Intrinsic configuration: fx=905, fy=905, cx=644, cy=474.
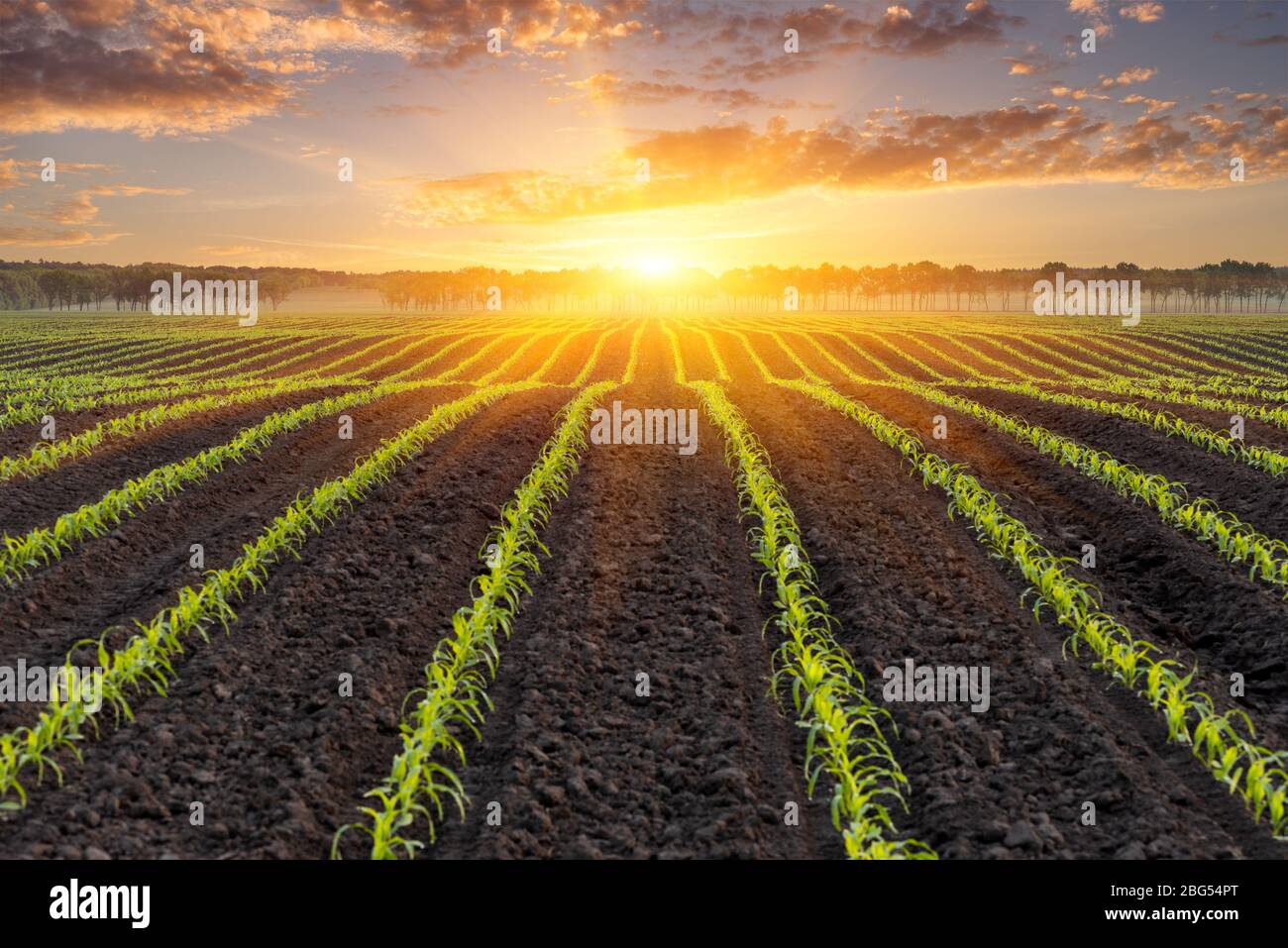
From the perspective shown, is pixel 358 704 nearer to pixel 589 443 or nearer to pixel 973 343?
pixel 589 443

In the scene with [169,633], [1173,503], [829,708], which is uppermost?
[1173,503]

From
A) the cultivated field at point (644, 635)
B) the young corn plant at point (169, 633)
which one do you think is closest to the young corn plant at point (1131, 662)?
the cultivated field at point (644, 635)

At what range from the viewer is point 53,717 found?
641 centimetres

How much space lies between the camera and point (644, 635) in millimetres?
8555

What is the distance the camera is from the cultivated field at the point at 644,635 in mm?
5727

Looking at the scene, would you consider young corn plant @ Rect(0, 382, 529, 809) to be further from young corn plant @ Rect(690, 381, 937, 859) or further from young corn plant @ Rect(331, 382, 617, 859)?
young corn plant @ Rect(690, 381, 937, 859)

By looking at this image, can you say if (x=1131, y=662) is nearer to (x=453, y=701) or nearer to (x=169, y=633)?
(x=453, y=701)

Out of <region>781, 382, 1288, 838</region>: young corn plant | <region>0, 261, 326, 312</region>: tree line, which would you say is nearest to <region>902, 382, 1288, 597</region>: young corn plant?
<region>781, 382, 1288, 838</region>: young corn plant

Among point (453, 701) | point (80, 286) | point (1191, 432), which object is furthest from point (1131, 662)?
point (80, 286)

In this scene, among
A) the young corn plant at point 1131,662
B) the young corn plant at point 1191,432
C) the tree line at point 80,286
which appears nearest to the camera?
the young corn plant at point 1131,662

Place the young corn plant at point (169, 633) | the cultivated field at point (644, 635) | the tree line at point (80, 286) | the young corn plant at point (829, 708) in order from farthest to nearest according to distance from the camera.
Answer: the tree line at point (80, 286) < the young corn plant at point (169, 633) < the cultivated field at point (644, 635) < the young corn plant at point (829, 708)

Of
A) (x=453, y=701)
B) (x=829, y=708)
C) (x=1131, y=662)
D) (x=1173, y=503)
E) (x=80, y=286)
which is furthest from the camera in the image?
(x=80, y=286)

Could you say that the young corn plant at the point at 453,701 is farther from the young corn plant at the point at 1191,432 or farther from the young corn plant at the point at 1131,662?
the young corn plant at the point at 1191,432
